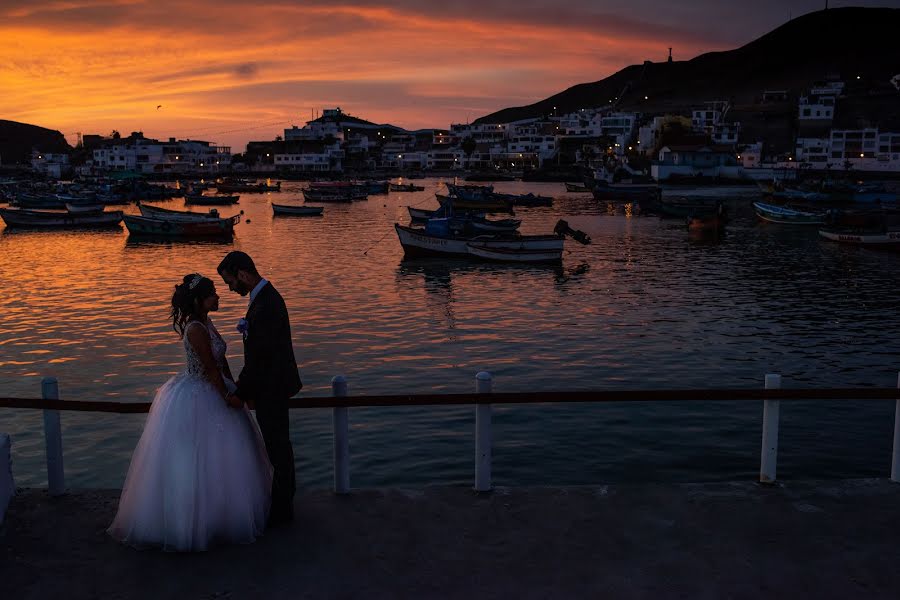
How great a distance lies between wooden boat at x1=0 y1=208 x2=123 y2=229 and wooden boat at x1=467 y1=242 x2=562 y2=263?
44.0m

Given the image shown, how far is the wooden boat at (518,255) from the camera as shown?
42.3m

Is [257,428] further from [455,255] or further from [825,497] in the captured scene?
[455,255]

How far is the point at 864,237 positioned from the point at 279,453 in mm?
52930

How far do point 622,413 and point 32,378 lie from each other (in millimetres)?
15062

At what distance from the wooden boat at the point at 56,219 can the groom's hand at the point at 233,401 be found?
238 feet

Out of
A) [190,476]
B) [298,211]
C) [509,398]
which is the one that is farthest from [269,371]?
[298,211]

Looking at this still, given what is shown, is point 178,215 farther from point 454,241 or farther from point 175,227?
point 454,241

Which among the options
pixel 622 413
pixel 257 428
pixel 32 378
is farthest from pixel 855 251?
pixel 257 428

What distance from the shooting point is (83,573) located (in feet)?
17.7

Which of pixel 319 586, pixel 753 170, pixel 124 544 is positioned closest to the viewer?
pixel 319 586

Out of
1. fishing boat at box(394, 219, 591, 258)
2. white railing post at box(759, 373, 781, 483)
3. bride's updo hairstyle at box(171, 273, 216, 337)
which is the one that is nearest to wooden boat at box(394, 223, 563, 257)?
fishing boat at box(394, 219, 591, 258)

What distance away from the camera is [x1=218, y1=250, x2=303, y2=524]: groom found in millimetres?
6016

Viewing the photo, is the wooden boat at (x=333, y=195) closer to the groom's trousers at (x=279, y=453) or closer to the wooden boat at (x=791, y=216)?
the wooden boat at (x=791, y=216)

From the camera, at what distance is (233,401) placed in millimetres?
5902
